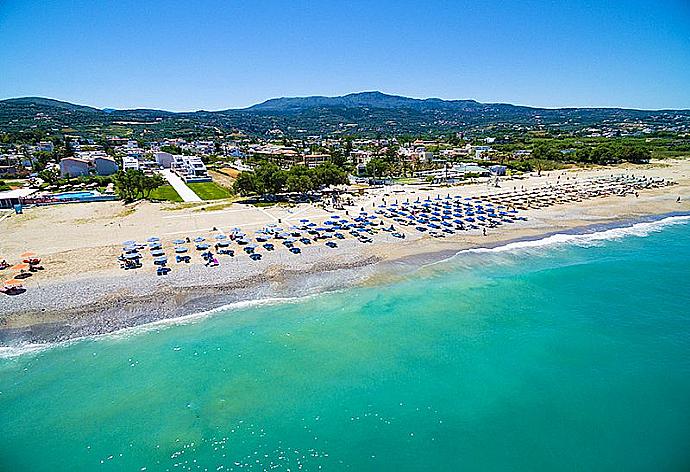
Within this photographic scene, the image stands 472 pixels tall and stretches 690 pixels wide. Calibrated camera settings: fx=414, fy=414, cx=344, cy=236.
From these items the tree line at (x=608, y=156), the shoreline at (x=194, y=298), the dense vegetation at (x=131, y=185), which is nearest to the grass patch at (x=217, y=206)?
the dense vegetation at (x=131, y=185)

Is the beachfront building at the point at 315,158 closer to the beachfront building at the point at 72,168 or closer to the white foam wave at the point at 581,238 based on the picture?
the beachfront building at the point at 72,168

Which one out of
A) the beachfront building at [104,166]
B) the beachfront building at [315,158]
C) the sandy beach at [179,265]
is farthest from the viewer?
the beachfront building at [315,158]

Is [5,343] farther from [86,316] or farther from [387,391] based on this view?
[387,391]

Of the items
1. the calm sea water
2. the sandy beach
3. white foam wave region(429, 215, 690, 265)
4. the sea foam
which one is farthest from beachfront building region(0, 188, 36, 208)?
the sea foam

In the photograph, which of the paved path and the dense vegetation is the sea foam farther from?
the dense vegetation

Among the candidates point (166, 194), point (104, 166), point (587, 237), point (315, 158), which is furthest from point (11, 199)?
point (587, 237)

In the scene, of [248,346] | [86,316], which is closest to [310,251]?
[248,346]
